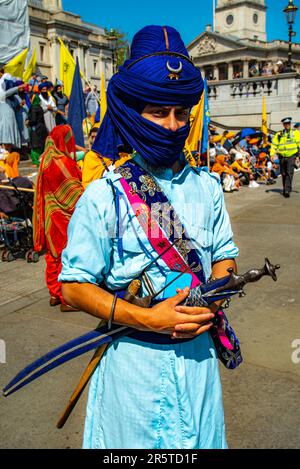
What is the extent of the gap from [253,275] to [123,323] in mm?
426

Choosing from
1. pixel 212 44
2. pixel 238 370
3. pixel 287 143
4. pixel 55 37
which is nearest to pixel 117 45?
pixel 55 37

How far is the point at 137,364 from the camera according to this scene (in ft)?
5.18

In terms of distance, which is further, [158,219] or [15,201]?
[15,201]

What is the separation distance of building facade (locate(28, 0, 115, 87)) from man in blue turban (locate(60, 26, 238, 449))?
181 feet

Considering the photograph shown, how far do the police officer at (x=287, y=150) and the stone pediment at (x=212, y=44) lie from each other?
74.2m

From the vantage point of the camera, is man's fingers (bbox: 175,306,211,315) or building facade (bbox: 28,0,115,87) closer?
man's fingers (bbox: 175,306,211,315)

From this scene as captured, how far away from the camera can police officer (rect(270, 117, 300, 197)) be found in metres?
12.2

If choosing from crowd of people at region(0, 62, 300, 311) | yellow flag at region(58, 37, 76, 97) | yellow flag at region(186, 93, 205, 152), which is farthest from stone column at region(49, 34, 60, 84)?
yellow flag at region(186, 93, 205, 152)

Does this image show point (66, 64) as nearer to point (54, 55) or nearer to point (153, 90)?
point (153, 90)

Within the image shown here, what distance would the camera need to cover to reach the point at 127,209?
156cm

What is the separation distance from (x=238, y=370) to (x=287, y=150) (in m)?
9.46

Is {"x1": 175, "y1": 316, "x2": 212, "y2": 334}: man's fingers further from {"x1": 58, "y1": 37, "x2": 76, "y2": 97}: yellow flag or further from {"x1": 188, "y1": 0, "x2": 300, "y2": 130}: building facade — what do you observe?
{"x1": 188, "y1": 0, "x2": 300, "y2": 130}: building facade

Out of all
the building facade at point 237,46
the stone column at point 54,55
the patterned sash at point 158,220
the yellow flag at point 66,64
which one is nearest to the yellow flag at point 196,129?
the yellow flag at point 66,64

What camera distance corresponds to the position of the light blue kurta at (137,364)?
1532mm
